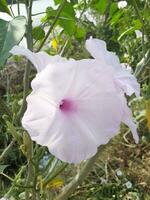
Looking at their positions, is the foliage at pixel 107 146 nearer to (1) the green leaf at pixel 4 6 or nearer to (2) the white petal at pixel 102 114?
(1) the green leaf at pixel 4 6

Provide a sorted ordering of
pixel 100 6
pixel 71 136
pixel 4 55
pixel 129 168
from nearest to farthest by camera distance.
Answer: pixel 71 136
pixel 4 55
pixel 100 6
pixel 129 168


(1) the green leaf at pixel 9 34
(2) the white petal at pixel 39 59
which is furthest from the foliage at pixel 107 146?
(2) the white petal at pixel 39 59

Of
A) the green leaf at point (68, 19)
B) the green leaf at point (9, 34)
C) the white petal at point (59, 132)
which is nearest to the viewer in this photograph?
the white petal at point (59, 132)

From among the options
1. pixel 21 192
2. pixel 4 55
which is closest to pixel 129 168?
pixel 21 192

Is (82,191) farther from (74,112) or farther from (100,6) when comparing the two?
(74,112)

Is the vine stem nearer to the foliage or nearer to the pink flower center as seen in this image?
the foliage

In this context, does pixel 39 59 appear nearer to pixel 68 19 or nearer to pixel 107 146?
pixel 107 146

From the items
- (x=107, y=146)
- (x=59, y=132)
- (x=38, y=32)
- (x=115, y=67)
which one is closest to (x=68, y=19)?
(x=38, y=32)
